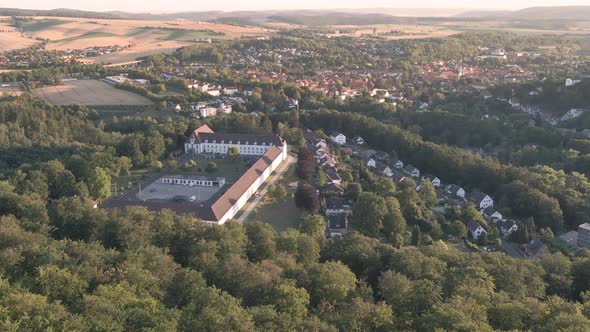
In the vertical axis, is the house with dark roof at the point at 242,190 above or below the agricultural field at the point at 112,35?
below

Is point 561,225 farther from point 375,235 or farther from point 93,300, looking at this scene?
point 93,300

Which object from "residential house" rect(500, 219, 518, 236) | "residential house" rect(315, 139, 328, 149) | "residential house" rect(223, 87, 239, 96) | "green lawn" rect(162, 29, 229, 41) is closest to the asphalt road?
"residential house" rect(315, 139, 328, 149)

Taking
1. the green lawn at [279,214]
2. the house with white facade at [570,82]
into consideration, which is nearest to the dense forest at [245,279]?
the green lawn at [279,214]

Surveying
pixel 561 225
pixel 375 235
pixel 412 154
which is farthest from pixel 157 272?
pixel 412 154

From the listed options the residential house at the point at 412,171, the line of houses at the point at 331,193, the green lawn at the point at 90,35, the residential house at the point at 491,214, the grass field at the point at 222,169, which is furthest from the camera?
the green lawn at the point at 90,35

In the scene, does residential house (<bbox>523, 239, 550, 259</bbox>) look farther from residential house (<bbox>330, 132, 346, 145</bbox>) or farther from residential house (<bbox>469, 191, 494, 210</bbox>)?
residential house (<bbox>330, 132, 346, 145</bbox>)

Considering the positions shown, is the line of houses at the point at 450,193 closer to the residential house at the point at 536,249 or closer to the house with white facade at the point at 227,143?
the residential house at the point at 536,249
